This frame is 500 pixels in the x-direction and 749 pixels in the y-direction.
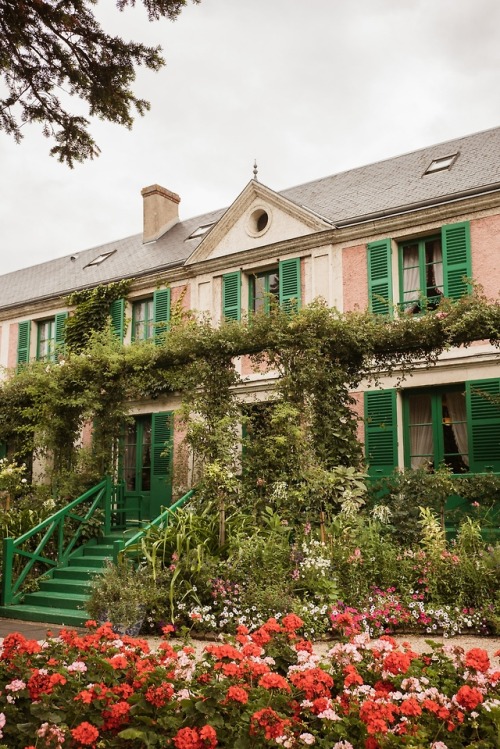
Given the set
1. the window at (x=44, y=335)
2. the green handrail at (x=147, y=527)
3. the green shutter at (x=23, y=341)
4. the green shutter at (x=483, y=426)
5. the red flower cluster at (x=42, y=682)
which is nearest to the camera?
the red flower cluster at (x=42, y=682)

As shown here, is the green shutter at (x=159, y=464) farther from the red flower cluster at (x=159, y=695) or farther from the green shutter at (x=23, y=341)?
the red flower cluster at (x=159, y=695)

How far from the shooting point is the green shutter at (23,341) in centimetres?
1712

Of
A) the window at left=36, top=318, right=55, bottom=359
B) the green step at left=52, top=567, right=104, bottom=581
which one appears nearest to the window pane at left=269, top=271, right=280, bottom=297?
the window at left=36, top=318, right=55, bottom=359

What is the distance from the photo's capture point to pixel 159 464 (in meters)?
13.6

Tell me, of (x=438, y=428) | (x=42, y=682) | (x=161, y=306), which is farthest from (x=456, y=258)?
(x=42, y=682)

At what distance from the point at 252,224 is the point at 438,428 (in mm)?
5788

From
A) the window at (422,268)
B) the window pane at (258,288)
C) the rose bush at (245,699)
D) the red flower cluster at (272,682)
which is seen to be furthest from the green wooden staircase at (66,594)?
the window pane at (258,288)

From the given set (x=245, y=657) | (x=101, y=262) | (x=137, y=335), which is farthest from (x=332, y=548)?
(x=101, y=262)

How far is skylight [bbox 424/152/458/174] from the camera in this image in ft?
42.9

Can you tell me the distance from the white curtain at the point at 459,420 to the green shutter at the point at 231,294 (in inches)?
183

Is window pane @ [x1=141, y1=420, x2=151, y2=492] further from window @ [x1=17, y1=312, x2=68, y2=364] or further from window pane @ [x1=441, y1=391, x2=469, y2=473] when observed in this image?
window pane @ [x1=441, y1=391, x2=469, y2=473]

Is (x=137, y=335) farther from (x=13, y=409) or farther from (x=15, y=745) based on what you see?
(x=15, y=745)

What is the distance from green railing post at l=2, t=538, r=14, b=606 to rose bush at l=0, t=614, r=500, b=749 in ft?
16.0

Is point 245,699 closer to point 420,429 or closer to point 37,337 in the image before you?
point 420,429
